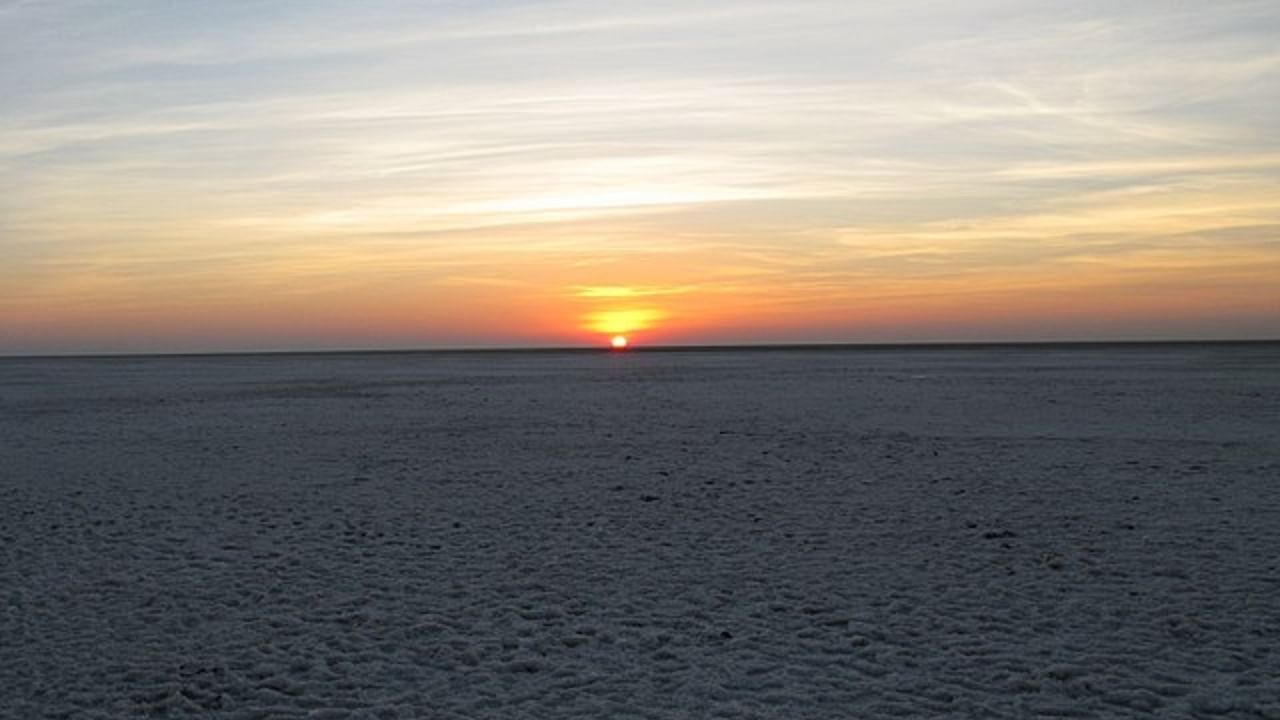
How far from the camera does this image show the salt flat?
8.21m

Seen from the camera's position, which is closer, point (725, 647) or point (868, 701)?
point (868, 701)

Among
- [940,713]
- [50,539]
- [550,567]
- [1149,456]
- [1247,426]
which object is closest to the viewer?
[940,713]

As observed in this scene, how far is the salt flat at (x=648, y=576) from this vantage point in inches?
323

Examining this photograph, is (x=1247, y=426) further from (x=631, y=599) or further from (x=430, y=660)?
(x=430, y=660)

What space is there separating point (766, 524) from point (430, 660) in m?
6.37

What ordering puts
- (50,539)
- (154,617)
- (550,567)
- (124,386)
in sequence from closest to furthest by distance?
(154,617), (550,567), (50,539), (124,386)

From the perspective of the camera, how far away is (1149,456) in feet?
67.4

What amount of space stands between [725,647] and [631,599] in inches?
69.7

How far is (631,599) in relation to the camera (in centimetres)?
1073

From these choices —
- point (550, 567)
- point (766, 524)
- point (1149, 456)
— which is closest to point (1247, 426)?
point (1149, 456)

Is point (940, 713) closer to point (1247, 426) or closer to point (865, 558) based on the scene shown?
point (865, 558)

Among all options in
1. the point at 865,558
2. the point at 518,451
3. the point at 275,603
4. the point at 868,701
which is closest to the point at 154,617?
the point at 275,603

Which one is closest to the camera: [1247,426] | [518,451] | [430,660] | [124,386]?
[430,660]

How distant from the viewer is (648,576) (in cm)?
1162
